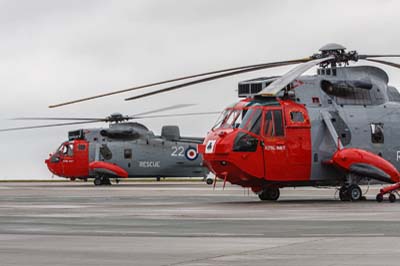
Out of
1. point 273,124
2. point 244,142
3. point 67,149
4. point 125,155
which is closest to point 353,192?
point 273,124

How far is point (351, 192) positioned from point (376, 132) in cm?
266

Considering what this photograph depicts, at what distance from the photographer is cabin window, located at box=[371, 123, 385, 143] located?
117 ft

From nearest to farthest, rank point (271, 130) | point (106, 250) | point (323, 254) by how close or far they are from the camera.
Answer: point (323, 254) → point (106, 250) → point (271, 130)

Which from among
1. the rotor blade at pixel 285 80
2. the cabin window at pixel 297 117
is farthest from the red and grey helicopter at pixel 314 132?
the rotor blade at pixel 285 80

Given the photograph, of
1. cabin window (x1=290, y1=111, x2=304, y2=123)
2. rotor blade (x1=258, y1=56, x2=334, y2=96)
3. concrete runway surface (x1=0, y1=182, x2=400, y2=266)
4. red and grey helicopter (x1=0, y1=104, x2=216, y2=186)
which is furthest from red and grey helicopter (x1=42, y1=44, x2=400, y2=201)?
red and grey helicopter (x1=0, y1=104, x2=216, y2=186)

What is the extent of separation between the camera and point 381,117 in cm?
3588

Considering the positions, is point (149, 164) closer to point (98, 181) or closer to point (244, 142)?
point (98, 181)

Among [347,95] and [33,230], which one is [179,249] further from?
[347,95]

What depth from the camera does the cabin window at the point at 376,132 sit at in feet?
117

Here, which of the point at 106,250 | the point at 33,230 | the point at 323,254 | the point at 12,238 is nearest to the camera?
the point at 323,254

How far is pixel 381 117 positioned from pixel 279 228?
1774 cm

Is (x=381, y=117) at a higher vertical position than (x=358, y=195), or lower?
higher

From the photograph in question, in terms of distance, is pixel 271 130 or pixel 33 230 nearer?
pixel 33 230

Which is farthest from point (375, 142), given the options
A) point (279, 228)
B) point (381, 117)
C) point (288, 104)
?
point (279, 228)
